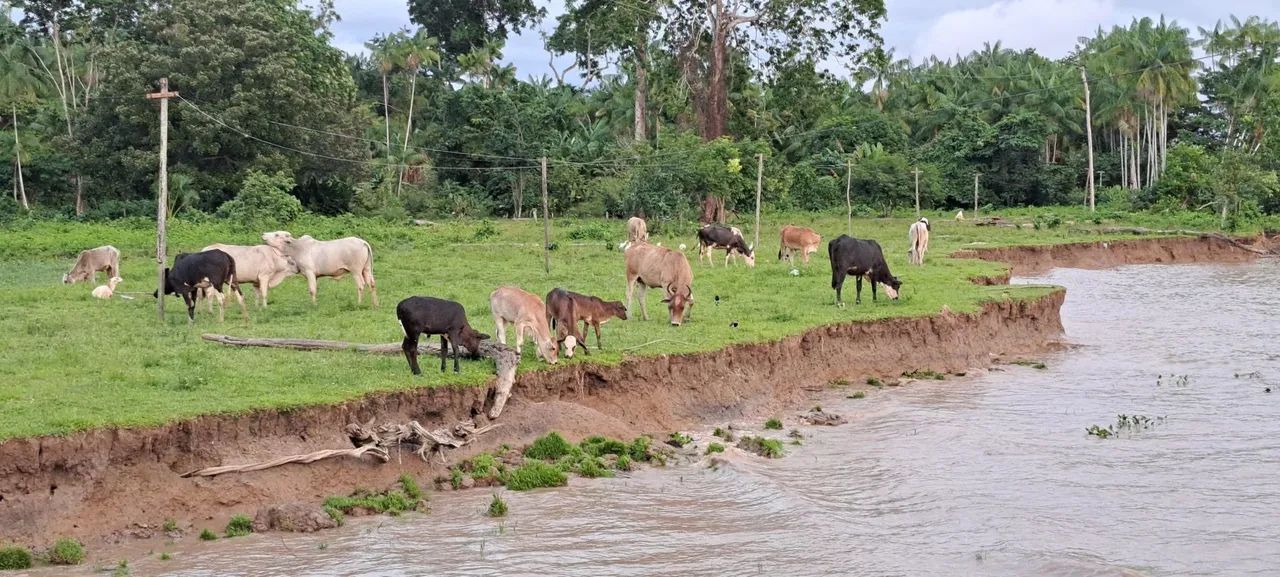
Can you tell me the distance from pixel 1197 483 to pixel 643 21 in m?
33.1

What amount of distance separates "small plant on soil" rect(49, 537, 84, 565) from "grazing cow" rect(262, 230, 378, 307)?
11052mm

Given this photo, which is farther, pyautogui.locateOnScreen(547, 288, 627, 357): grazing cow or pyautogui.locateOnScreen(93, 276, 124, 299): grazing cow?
pyautogui.locateOnScreen(93, 276, 124, 299): grazing cow

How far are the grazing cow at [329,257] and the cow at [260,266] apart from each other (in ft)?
0.51

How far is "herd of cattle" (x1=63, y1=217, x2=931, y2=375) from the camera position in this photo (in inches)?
564

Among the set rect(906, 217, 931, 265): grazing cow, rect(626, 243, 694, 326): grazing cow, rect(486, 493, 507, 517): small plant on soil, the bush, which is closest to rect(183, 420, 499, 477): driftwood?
rect(486, 493, 507, 517): small plant on soil

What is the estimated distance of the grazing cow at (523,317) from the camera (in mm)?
15008

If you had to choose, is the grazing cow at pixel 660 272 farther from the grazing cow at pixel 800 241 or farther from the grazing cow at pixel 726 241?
the grazing cow at pixel 800 241

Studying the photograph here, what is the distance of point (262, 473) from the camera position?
1188 centimetres

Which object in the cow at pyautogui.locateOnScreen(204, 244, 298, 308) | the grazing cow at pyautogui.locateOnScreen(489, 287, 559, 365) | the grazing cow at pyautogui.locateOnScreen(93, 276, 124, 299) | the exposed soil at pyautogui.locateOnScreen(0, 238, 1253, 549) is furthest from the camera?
the grazing cow at pyautogui.locateOnScreen(93, 276, 124, 299)

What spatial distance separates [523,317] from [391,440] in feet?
9.33

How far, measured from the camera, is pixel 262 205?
38.5m

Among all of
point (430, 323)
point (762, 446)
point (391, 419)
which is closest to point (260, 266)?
point (430, 323)

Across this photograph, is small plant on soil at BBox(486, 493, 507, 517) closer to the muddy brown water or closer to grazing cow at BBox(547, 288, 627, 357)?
the muddy brown water

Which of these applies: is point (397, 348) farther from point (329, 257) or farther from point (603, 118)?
point (603, 118)
